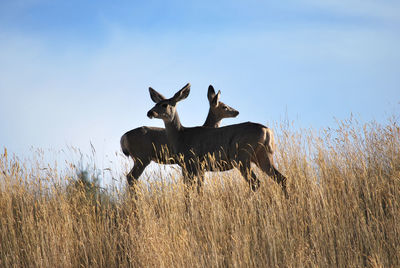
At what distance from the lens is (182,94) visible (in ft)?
23.4

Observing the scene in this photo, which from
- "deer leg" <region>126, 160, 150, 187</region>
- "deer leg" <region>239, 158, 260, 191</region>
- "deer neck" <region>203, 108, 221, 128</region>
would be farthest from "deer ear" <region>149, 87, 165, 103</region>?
"deer leg" <region>239, 158, 260, 191</region>

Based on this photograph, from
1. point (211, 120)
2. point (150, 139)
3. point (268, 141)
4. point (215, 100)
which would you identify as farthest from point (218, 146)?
point (150, 139)

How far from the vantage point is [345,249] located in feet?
15.2

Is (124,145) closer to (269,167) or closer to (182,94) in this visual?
(182,94)

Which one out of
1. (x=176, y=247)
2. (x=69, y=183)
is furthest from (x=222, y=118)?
(x=176, y=247)

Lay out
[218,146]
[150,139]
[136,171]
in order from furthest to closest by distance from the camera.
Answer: [150,139] < [136,171] < [218,146]

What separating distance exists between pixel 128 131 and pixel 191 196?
2928mm

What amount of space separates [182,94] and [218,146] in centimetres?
114

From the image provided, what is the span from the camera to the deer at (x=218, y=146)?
20.6 ft

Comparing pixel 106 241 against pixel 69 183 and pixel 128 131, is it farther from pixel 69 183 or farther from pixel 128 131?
pixel 128 131

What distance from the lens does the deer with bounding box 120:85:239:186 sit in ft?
25.7

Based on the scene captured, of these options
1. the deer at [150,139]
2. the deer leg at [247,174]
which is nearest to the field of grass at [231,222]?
the deer leg at [247,174]

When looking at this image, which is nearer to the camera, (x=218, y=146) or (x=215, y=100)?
(x=218, y=146)

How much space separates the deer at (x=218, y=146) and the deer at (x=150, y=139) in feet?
2.35
